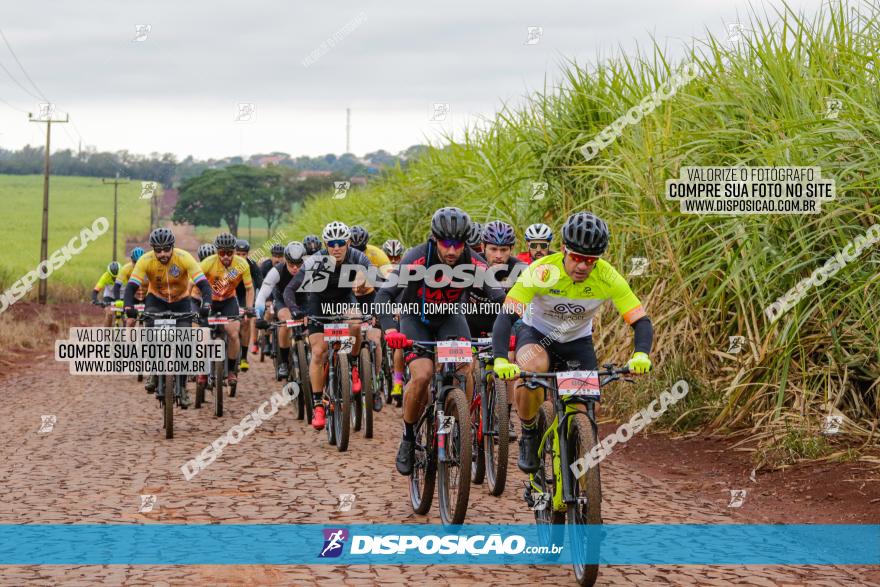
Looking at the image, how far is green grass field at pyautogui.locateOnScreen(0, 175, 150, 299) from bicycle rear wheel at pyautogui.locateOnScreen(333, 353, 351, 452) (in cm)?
3249

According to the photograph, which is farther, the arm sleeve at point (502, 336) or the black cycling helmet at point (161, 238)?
the black cycling helmet at point (161, 238)

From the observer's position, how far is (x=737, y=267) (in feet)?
35.8

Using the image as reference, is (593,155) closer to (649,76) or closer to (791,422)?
Answer: (649,76)

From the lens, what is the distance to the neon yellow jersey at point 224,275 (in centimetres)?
1633

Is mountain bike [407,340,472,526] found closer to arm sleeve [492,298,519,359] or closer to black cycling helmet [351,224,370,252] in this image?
arm sleeve [492,298,519,359]

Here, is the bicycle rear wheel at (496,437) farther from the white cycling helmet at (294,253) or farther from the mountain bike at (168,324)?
the white cycling helmet at (294,253)

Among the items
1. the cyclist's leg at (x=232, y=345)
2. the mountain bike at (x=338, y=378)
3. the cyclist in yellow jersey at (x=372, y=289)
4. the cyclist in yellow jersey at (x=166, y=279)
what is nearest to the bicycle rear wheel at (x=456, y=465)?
the mountain bike at (x=338, y=378)

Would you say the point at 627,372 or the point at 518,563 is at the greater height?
the point at 627,372

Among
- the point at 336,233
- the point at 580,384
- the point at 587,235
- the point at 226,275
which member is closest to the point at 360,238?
the point at 226,275

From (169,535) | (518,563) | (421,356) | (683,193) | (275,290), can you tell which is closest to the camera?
(518,563)

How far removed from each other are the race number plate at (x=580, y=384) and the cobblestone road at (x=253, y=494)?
44.6 inches

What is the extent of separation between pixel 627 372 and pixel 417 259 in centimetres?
263

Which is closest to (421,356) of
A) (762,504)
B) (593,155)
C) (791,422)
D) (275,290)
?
(762,504)

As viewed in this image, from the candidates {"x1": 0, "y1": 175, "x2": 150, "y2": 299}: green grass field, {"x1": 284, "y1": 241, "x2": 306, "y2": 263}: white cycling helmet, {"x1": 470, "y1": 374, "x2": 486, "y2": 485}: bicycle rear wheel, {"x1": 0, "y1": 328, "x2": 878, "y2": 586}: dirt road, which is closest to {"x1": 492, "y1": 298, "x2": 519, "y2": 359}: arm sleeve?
{"x1": 0, "y1": 328, "x2": 878, "y2": 586}: dirt road
